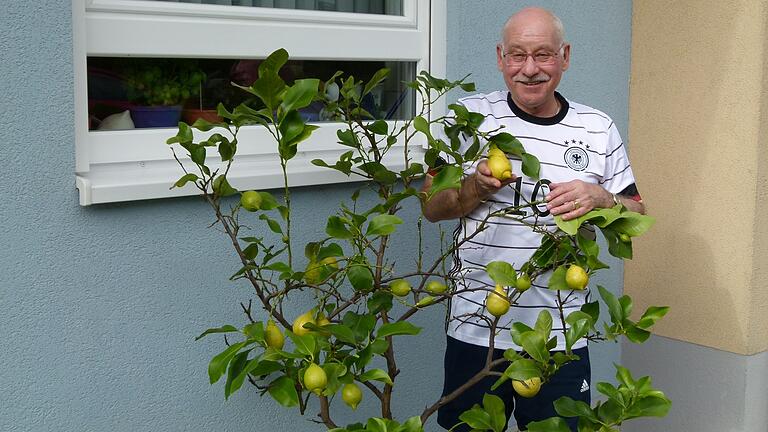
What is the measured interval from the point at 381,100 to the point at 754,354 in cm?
195

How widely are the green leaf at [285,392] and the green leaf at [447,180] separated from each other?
61cm

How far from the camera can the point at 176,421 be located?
10.3ft

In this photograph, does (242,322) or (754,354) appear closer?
(242,322)

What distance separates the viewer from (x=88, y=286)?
2910 millimetres

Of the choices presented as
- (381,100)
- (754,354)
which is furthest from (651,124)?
(381,100)

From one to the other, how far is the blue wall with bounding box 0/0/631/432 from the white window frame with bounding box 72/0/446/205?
0.27ft

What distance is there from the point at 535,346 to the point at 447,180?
477 mm

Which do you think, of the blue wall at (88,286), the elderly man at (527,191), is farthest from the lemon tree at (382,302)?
the blue wall at (88,286)

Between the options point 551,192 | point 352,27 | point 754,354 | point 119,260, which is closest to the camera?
point 551,192

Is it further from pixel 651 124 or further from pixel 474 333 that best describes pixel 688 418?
pixel 474 333

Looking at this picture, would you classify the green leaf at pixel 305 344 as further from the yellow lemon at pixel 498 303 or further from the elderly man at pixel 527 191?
the elderly man at pixel 527 191

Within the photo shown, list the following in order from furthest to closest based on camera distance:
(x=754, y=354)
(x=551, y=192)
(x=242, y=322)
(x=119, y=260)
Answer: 1. (x=754, y=354)
2. (x=242, y=322)
3. (x=119, y=260)
4. (x=551, y=192)

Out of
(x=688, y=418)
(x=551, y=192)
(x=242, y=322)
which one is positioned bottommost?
(x=688, y=418)

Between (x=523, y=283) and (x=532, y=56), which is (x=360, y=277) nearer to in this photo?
(x=523, y=283)
